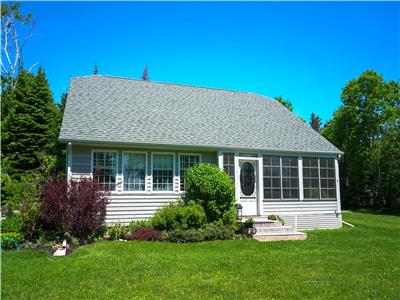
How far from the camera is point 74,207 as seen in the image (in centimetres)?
1012

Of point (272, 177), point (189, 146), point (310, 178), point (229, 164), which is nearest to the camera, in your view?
point (189, 146)

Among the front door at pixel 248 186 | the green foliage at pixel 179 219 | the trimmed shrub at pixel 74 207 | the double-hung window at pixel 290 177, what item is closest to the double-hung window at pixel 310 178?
the double-hung window at pixel 290 177

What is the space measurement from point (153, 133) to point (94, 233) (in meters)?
4.23

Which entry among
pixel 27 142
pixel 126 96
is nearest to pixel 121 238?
pixel 126 96

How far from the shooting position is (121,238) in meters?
11.1

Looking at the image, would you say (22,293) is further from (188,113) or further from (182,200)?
(188,113)

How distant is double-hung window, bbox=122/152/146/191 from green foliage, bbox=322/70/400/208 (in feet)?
63.5

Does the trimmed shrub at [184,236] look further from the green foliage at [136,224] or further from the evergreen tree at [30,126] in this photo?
the evergreen tree at [30,126]

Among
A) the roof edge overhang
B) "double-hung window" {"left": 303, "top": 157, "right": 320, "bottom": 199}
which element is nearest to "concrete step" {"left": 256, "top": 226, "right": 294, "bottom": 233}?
"double-hung window" {"left": 303, "top": 157, "right": 320, "bottom": 199}

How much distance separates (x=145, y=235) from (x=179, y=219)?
1.38 meters

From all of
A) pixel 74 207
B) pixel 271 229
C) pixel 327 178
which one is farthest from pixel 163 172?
pixel 327 178

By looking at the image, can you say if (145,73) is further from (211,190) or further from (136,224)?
(136,224)

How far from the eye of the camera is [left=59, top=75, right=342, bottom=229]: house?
1222 centimetres

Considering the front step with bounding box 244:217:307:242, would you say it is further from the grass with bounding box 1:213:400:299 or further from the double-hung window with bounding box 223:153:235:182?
the double-hung window with bounding box 223:153:235:182
